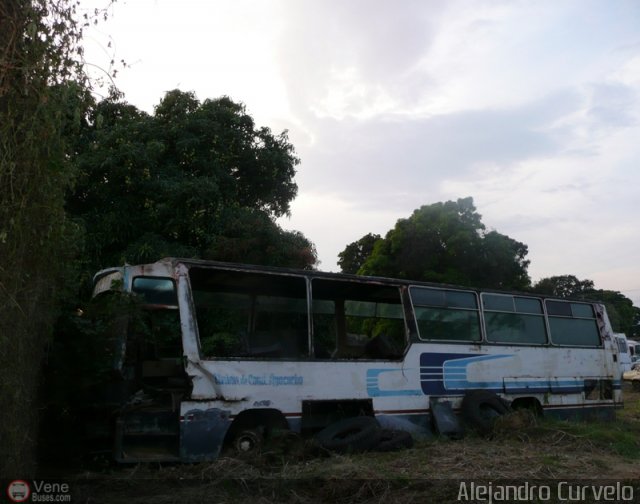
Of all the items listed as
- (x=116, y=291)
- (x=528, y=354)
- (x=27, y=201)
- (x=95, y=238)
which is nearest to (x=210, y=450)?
(x=116, y=291)

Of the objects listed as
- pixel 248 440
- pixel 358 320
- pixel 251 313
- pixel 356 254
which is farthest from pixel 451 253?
pixel 248 440

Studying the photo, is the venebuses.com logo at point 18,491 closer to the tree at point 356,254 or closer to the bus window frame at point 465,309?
the bus window frame at point 465,309

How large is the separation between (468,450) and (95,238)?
998cm

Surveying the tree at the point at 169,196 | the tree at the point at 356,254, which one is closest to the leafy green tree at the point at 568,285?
the tree at the point at 356,254

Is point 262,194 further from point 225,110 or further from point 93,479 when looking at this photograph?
point 93,479

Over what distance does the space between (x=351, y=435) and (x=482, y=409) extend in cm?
273

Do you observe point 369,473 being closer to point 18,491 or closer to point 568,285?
point 18,491

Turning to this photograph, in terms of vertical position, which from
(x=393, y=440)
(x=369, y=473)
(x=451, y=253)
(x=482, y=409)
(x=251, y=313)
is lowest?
(x=369, y=473)

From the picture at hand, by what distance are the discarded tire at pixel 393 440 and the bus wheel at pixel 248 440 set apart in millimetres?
1506

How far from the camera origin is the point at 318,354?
29.5 feet

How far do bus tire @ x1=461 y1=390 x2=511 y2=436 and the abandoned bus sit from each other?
17cm

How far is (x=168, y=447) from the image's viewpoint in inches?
294

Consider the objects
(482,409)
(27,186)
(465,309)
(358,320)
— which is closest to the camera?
(27,186)

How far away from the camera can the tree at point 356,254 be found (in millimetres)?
38438
